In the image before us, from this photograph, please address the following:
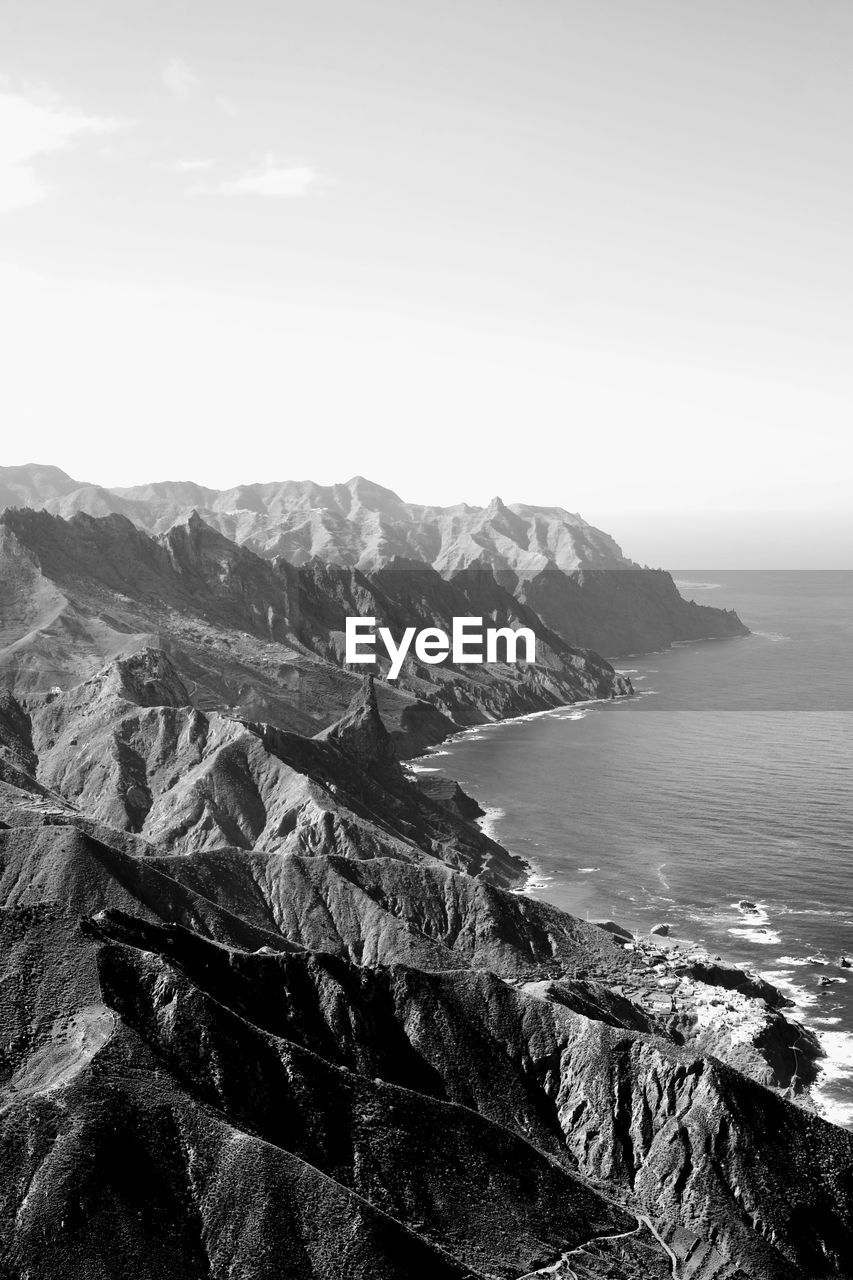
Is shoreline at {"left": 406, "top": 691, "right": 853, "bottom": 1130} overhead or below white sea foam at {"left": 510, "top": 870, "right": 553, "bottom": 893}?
below

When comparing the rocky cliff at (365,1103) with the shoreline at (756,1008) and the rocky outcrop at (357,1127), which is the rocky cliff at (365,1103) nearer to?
the rocky outcrop at (357,1127)

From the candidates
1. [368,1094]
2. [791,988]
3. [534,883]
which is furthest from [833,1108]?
[534,883]

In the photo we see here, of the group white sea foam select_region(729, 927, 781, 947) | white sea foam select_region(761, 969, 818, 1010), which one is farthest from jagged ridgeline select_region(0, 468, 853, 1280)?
white sea foam select_region(729, 927, 781, 947)

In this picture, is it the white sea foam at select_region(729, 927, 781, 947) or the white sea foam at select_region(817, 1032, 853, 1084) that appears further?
the white sea foam at select_region(729, 927, 781, 947)

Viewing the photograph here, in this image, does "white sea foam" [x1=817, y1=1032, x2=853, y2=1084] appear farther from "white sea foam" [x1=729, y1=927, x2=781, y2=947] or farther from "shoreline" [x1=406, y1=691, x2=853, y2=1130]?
"white sea foam" [x1=729, y1=927, x2=781, y2=947]

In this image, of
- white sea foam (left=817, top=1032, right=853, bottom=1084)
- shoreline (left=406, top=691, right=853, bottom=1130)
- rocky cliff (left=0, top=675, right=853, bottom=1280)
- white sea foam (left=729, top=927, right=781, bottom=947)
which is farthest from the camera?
white sea foam (left=729, top=927, right=781, bottom=947)

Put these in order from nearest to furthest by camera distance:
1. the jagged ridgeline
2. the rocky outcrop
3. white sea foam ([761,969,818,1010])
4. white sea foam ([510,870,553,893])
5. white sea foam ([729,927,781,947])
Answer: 1. the rocky outcrop
2. the jagged ridgeline
3. white sea foam ([761,969,818,1010])
4. white sea foam ([729,927,781,947])
5. white sea foam ([510,870,553,893])

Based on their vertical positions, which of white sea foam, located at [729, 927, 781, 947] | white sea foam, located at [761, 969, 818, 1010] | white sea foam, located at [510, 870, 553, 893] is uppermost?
white sea foam, located at [510, 870, 553, 893]

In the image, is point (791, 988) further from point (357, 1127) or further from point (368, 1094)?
point (357, 1127)

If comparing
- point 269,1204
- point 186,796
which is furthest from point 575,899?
point 269,1204

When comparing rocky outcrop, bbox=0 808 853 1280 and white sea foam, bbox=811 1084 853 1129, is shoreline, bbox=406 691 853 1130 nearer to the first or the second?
white sea foam, bbox=811 1084 853 1129

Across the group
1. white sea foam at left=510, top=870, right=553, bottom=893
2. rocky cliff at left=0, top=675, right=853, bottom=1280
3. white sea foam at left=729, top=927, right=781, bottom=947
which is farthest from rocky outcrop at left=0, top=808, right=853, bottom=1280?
→ white sea foam at left=510, top=870, right=553, bottom=893
